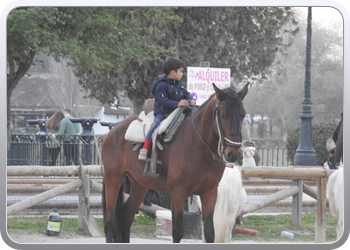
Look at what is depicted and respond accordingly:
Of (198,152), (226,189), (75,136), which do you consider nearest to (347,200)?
(198,152)

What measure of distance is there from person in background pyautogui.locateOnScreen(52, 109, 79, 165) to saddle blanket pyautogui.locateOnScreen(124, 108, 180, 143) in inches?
284

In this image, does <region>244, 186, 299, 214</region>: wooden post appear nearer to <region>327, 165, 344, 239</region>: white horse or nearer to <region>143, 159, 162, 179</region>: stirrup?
<region>327, 165, 344, 239</region>: white horse

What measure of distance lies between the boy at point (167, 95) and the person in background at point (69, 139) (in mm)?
7659

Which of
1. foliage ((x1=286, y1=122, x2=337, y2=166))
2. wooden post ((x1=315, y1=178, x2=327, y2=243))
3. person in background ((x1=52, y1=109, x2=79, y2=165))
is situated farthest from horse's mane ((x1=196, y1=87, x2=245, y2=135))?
foliage ((x1=286, y1=122, x2=337, y2=166))

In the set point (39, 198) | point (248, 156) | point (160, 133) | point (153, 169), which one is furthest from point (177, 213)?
point (248, 156)

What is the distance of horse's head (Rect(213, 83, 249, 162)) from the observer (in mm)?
4973

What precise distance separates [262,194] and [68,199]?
397 cm

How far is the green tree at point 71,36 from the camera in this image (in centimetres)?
886

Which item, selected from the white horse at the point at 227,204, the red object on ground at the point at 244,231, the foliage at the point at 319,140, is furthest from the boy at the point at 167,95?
the foliage at the point at 319,140

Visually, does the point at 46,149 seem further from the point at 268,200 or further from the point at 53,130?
the point at 268,200

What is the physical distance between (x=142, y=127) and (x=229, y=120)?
1490mm

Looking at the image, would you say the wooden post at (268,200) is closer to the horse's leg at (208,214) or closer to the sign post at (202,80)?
the sign post at (202,80)

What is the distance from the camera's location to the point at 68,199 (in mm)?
10188
